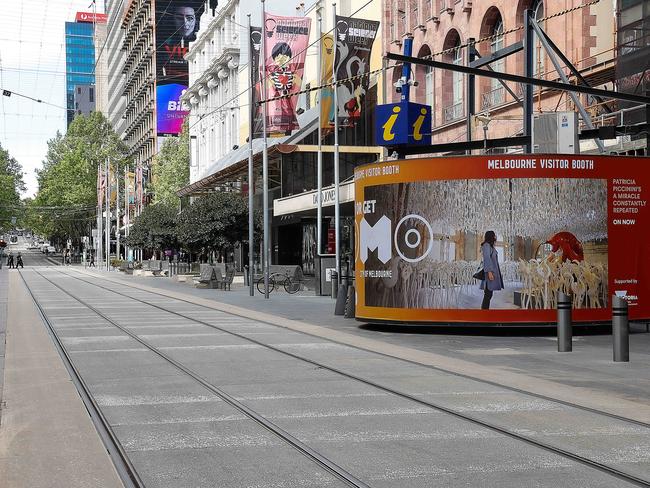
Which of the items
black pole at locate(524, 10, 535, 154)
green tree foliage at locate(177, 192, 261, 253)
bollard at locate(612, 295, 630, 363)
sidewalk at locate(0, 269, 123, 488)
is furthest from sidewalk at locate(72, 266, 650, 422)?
green tree foliage at locate(177, 192, 261, 253)

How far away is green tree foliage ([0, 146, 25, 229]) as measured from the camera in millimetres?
123812

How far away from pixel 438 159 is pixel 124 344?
681 centimetres

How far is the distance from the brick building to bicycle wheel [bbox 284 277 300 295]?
794 cm

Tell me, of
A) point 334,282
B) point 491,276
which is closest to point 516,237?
point 491,276

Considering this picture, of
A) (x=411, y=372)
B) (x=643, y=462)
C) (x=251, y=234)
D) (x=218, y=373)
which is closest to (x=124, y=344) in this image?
(x=218, y=373)

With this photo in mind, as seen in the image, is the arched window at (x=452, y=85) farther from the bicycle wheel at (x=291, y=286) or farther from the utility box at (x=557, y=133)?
the utility box at (x=557, y=133)

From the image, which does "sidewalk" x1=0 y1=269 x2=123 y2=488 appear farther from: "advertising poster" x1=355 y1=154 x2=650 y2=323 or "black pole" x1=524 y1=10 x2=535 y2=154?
"black pole" x1=524 y1=10 x2=535 y2=154

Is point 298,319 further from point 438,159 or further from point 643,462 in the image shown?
point 643,462

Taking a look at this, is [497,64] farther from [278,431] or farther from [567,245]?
[278,431]

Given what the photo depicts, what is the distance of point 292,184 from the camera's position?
55812 mm

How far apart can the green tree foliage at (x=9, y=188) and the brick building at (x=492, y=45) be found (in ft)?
298

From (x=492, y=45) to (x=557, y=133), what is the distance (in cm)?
1564

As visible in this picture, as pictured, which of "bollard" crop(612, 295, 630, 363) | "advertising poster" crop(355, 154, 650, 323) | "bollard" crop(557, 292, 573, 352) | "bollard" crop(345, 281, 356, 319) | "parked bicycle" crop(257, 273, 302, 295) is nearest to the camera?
"bollard" crop(612, 295, 630, 363)

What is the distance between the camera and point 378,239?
19719 millimetres
